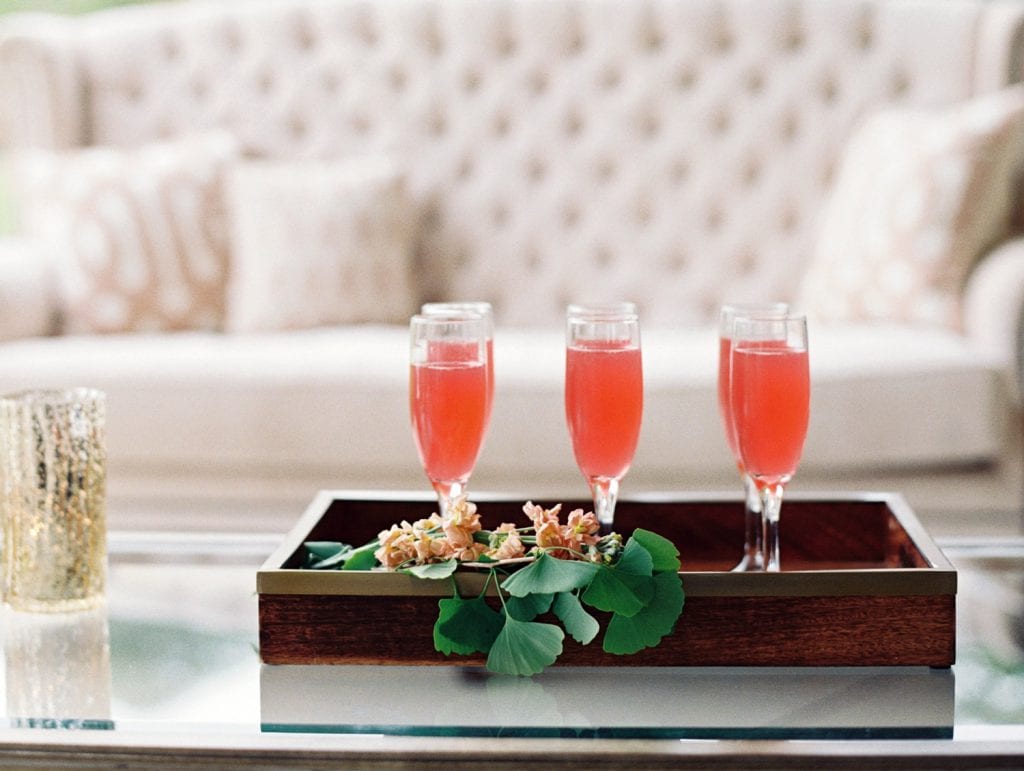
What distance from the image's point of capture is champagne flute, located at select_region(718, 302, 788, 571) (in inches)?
45.4

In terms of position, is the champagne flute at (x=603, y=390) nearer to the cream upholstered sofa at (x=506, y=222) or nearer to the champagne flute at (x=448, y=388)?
the champagne flute at (x=448, y=388)

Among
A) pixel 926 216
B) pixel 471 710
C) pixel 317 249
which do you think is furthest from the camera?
pixel 317 249

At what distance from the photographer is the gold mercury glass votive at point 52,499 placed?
3.89 feet

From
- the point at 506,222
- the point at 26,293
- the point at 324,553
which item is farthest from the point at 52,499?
the point at 506,222

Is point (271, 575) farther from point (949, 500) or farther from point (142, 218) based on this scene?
point (142, 218)

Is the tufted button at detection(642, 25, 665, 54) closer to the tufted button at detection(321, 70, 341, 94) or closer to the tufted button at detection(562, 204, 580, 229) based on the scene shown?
the tufted button at detection(562, 204, 580, 229)

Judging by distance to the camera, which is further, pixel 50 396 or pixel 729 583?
pixel 50 396

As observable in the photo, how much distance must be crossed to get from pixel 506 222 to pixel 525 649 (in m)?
2.14

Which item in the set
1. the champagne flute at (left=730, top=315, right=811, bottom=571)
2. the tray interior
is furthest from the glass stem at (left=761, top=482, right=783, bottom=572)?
the tray interior

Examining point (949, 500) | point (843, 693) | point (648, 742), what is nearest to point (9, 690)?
point (648, 742)

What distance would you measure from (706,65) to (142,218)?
4.30ft

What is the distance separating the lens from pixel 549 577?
972 mm

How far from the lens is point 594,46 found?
3000 millimetres

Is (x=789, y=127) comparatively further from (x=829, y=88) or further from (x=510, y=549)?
(x=510, y=549)
